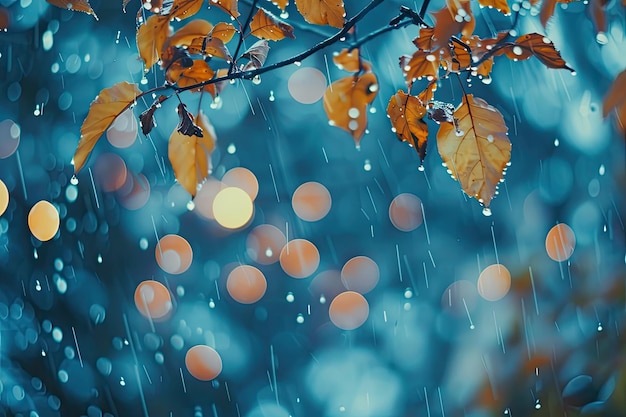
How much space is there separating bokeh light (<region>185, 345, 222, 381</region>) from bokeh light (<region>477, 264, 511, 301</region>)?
0.77 m

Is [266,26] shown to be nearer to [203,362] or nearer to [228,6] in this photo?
[228,6]

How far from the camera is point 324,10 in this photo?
0.28 metres

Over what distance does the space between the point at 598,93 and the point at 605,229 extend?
13.7 inches

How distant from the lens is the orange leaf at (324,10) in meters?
0.28

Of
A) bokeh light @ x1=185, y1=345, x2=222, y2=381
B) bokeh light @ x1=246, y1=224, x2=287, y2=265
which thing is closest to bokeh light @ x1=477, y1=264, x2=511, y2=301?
bokeh light @ x1=246, y1=224, x2=287, y2=265

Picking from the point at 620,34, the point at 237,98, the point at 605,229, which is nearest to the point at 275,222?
the point at 237,98

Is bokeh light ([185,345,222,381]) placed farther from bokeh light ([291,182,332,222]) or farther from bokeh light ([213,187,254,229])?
bokeh light ([291,182,332,222])

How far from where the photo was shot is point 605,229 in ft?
4.48

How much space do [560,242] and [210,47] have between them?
4.59ft

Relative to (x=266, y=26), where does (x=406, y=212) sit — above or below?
below

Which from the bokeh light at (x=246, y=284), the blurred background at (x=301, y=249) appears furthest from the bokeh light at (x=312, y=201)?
the bokeh light at (x=246, y=284)

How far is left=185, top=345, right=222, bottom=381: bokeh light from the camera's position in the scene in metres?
1.57

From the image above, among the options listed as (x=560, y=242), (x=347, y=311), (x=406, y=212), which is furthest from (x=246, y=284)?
(x=560, y=242)

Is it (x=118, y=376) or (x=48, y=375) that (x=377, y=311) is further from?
(x=48, y=375)
